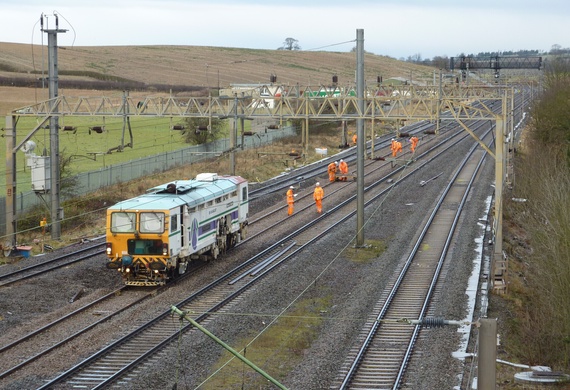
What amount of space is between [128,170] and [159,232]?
2771 cm

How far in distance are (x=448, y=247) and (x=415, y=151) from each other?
117 feet

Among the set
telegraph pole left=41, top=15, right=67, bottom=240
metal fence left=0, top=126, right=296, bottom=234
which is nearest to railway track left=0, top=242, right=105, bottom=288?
telegraph pole left=41, top=15, right=67, bottom=240

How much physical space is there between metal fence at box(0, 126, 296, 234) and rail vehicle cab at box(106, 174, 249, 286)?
25.5ft

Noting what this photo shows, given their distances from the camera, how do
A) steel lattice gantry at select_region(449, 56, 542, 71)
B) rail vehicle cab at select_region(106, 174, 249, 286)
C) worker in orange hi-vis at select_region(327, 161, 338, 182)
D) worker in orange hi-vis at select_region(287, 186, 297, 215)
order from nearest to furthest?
rail vehicle cab at select_region(106, 174, 249, 286)
worker in orange hi-vis at select_region(287, 186, 297, 215)
worker in orange hi-vis at select_region(327, 161, 338, 182)
steel lattice gantry at select_region(449, 56, 542, 71)

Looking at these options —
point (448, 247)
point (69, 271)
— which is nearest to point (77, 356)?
point (69, 271)

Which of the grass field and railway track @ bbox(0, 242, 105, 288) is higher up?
the grass field

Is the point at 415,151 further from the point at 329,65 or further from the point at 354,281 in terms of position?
the point at 329,65

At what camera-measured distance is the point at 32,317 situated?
71.1ft

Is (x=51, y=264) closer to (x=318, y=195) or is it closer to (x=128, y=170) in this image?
(x=318, y=195)

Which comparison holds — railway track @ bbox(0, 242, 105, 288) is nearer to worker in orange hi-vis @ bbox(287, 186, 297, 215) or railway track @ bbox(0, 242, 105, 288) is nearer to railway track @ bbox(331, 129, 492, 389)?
worker in orange hi-vis @ bbox(287, 186, 297, 215)

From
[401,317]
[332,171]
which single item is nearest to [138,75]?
[332,171]

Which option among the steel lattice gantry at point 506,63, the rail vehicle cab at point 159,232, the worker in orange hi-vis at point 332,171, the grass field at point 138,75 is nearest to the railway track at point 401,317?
the rail vehicle cab at point 159,232

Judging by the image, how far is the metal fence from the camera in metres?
39.3

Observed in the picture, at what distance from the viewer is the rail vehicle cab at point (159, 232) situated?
969 inches
